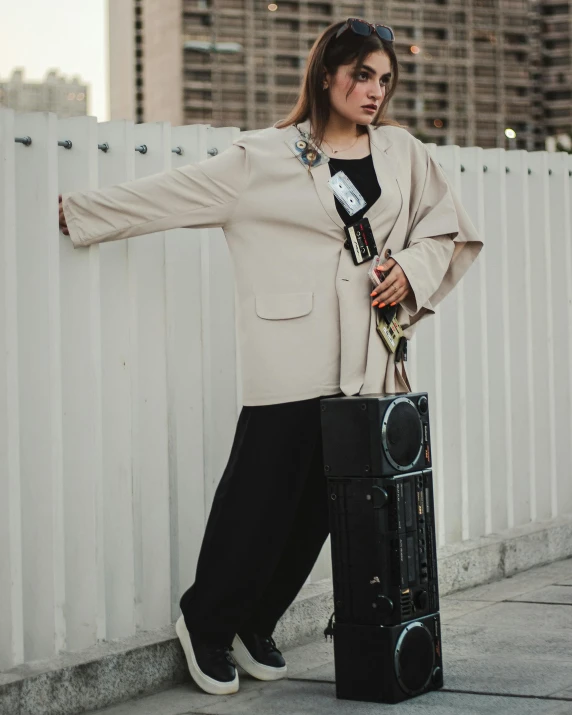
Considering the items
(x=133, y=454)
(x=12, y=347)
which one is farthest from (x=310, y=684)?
(x=12, y=347)

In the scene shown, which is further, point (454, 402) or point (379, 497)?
point (454, 402)

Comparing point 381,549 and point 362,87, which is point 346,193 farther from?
point 381,549

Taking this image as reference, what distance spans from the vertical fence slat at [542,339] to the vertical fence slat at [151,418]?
2.51 m

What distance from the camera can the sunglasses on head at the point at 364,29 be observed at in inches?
152

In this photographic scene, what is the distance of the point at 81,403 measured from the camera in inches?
154

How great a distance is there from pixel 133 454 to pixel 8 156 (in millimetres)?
1063

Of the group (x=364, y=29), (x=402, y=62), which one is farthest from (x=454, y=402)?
(x=402, y=62)

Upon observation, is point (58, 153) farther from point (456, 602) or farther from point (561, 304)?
point (561, 304)

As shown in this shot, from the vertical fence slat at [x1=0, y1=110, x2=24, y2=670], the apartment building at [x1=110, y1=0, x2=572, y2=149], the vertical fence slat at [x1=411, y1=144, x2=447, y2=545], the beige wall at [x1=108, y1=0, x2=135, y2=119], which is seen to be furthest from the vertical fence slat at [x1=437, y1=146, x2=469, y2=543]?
the beige wall at [x1=108, y1=0, x2=135, y2=119]

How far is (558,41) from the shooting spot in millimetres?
151250

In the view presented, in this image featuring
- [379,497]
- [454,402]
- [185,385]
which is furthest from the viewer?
[454,402]

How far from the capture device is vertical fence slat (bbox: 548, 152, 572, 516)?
247 inches

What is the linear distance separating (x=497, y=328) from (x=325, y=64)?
2.31 m

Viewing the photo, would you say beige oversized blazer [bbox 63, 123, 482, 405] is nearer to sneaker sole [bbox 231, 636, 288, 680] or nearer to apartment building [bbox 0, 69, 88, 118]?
sneaker sole [bbox 231, 636, 288, 680]
